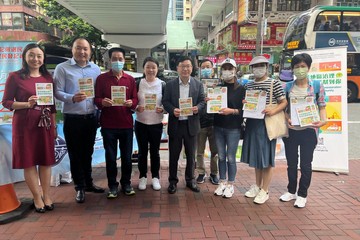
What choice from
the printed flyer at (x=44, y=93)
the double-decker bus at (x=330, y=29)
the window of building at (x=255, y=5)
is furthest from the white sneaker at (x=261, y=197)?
the window of building at (x=255, y=5)

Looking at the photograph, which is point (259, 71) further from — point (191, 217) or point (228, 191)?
point (191, 217)

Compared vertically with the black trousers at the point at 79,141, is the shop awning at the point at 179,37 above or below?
above

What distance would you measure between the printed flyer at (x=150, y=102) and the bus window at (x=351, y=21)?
43.9ft

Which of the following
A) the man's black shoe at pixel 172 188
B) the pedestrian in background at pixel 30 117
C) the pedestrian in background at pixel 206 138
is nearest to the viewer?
the pedestrian in background at pixel 30 117

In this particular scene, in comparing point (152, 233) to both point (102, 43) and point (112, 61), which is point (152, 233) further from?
point (102, 43)

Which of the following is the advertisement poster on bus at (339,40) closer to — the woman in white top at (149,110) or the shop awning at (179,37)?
the woman in white top at (149,110)

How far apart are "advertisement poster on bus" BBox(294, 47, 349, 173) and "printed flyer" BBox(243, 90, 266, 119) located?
6.36 feet

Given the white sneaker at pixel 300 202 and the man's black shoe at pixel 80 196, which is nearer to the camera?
the white sneaker at pixel 300 202

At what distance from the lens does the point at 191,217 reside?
11.6 ft

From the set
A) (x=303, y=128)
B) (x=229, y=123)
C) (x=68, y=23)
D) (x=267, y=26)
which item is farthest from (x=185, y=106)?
(x=267, y=26)

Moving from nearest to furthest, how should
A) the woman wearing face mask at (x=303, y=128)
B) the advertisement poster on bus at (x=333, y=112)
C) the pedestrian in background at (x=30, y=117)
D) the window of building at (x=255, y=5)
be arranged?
1. the pedestrian in background at (x=30, y=117)
2. the woman wearing face mask at (x=303, y=128)
3. the advertisement poster on bus at (x=333, y=112)
4. the window of building at (x=255, y=5)

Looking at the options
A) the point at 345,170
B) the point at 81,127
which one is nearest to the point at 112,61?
the point at 81,127

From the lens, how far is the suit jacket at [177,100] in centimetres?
407

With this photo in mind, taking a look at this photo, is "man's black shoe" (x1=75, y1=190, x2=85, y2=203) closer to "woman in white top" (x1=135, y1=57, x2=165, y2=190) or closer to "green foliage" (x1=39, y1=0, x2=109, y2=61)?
"woman in white top" (x1=135, y1=57, x2=165, y2=190)
